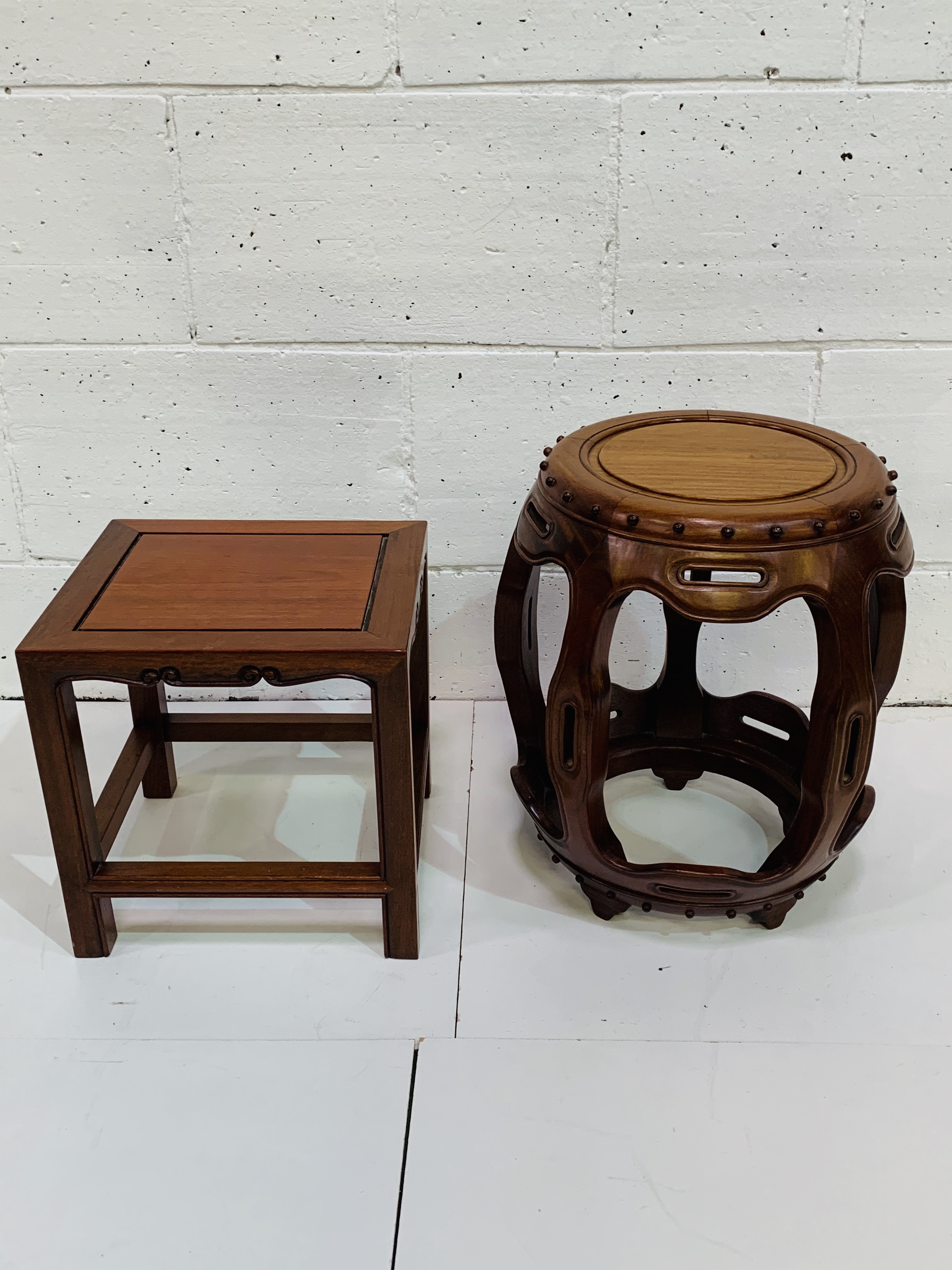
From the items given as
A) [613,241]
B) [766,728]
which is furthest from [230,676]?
[766,728]

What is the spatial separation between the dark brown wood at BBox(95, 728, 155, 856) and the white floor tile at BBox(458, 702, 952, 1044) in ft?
1.89

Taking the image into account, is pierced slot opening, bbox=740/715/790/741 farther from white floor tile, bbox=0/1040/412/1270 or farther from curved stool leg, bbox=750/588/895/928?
white floor tile, bbox=0/1040/412/1270

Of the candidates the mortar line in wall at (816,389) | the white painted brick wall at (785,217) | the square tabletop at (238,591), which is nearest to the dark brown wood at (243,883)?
the square tabletop at (238,591)

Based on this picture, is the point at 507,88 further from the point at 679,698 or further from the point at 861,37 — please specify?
the point at 679,698

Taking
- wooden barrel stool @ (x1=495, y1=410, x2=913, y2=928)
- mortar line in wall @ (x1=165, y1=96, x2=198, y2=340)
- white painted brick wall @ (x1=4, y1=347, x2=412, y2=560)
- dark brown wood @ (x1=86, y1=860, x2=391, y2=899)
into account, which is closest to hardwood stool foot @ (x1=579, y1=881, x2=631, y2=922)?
wooden barrel stool @ (x1=495, y1=410, x2=913, y2=928)

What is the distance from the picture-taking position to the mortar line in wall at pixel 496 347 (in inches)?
79.5

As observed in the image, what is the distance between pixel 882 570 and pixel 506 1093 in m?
0.85

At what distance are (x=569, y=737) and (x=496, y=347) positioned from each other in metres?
0.82

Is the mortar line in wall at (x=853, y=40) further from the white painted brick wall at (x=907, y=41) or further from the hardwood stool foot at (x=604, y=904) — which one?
the hardwood stool foot at (x=604, y=904)

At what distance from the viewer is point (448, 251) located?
196cm

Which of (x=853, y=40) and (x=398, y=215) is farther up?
(x=853, y=40)

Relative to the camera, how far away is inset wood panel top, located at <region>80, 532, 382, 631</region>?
1511 millimetres

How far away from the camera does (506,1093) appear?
56.5 inches

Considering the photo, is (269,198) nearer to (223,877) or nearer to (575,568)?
(575,568)
